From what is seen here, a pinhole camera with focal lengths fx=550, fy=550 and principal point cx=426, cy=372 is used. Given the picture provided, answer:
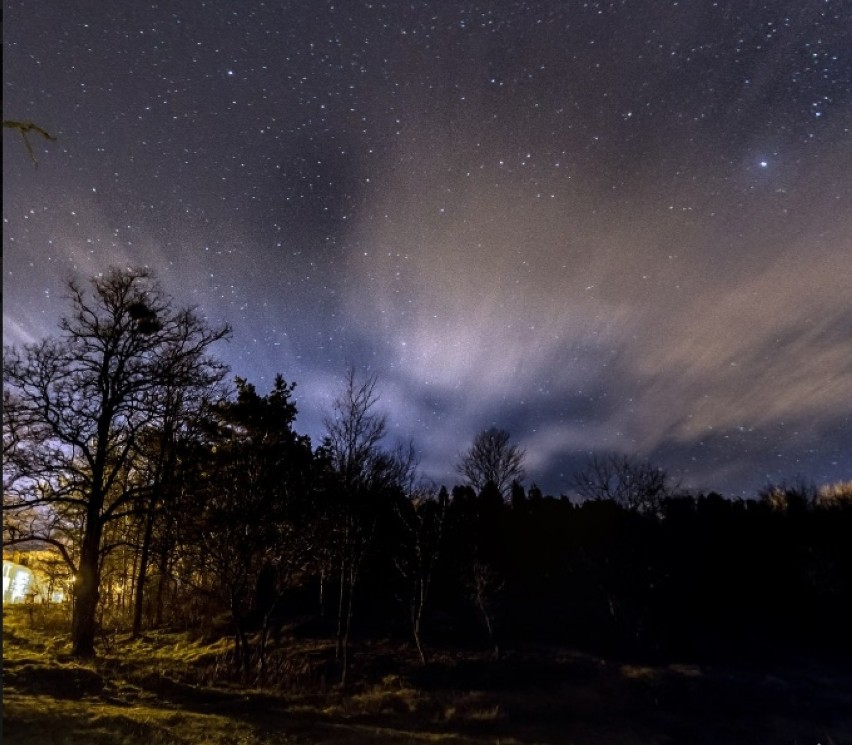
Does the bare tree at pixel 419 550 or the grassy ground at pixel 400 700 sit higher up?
the bare tree at pixel 419 550

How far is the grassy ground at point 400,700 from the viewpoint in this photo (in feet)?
34.1

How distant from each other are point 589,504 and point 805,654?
20.7 meters

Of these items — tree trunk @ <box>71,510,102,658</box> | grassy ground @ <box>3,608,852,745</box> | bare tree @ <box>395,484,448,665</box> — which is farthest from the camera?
bare tree @ <box>395,484,448,665</box>

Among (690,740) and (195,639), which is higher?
(195,639)

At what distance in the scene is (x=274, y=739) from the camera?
10281 mm

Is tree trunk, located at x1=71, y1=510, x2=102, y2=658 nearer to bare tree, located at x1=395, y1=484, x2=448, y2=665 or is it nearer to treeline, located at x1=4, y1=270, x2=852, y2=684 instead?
treeline, located at x1=4, y1=270, x2=852, y2=684

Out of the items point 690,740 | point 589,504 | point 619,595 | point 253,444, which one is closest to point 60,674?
point 253,444

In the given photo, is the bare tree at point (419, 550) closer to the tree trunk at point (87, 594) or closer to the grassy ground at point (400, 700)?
the grassy ground at point (400, 700)

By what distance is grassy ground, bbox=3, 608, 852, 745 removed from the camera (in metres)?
10.4

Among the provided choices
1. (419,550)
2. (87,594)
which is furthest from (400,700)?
(87,594)

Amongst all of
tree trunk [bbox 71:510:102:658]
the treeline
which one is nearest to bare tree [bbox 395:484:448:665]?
the treeline

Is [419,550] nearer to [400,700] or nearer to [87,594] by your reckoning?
[400,700]

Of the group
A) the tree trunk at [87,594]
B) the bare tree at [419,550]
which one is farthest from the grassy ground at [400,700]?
the bare tree at [419,550]

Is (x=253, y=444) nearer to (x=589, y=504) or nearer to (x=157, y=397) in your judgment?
(x=157, y=397)
